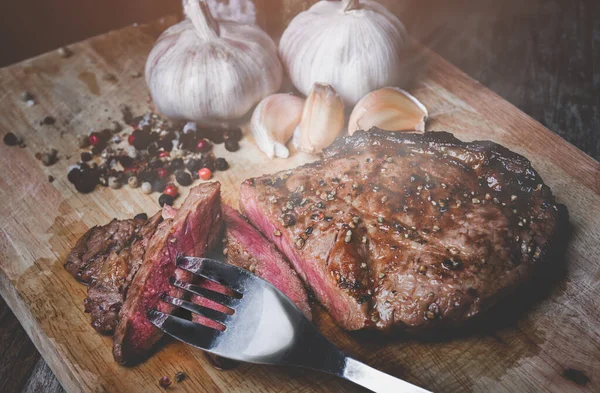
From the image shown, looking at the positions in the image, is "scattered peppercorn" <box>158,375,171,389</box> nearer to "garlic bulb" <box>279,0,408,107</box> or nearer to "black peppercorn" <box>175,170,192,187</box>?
"black peppercorn" <box>175,170,192,187</box>

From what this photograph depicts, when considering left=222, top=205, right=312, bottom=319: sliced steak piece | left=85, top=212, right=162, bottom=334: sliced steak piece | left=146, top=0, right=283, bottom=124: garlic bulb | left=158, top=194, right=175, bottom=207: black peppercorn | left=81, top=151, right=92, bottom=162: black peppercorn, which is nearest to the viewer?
left=85, top=212, right=162, bottom=334: sliced steak piece

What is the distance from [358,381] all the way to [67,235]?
1.78 metres

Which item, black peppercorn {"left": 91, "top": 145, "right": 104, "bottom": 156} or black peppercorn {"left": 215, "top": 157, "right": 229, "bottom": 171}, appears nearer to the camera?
black peppercorn {"left": 215, "top": 157, "right": 229, "bottom": 171}

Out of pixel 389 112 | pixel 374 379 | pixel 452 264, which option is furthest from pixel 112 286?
pixel 389 112

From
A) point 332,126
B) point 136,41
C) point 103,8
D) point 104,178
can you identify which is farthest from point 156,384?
point 103,8

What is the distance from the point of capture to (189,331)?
2.23 m

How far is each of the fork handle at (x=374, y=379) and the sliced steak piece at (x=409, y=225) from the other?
214 mm

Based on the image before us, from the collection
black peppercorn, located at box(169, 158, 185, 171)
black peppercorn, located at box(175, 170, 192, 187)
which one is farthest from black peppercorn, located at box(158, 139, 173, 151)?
black peppercorn, located at box(175, 170, 192, 187)

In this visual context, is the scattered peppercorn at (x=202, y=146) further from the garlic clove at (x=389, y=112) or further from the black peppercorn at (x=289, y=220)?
the black peppercorn at (x=289, y=220)

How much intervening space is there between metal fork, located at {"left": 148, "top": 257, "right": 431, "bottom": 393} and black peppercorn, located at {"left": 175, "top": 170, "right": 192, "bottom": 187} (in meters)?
0.85

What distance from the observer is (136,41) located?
3955mm

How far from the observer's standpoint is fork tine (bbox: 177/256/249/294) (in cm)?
230

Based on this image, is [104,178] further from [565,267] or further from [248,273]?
[565,267]

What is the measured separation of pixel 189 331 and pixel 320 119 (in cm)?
145
